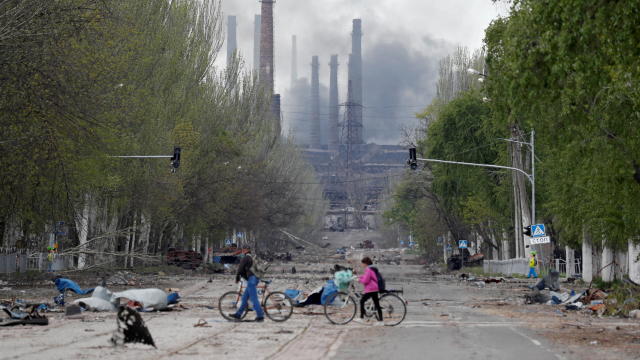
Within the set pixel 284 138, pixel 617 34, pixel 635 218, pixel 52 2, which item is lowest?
pixel 635 218

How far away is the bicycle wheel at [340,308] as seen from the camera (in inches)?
898

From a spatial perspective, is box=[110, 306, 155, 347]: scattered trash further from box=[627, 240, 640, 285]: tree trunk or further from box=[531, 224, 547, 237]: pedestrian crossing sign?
box=[531, 224, 547, 237]: pedestrian crossing sign

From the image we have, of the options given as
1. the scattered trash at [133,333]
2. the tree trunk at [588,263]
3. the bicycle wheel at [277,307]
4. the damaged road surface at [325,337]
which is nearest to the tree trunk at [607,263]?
the tree trunk at [588,263]

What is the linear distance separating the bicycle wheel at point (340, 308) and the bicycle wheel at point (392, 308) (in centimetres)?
73

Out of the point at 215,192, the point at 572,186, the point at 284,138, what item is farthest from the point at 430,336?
the point at 284,138

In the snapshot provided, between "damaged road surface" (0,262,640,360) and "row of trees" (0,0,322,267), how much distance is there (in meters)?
7.58

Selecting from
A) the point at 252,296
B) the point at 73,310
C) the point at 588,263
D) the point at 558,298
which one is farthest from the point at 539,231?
the point at 73,310

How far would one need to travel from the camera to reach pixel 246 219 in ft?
287

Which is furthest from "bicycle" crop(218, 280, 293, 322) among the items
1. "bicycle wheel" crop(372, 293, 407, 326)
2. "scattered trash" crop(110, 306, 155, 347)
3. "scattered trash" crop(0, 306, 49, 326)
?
"scattered trash" crop(110, 306, 155, 347)

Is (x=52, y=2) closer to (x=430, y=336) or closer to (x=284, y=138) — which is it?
(x=430, y=336)

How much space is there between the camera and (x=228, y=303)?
911 inches

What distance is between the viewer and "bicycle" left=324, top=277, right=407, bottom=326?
22.8 meters

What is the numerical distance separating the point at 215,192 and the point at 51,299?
131ft

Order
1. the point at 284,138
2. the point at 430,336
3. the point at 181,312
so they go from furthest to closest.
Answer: the point at 284,138 → the point at 181,312 → the point at 430,336
